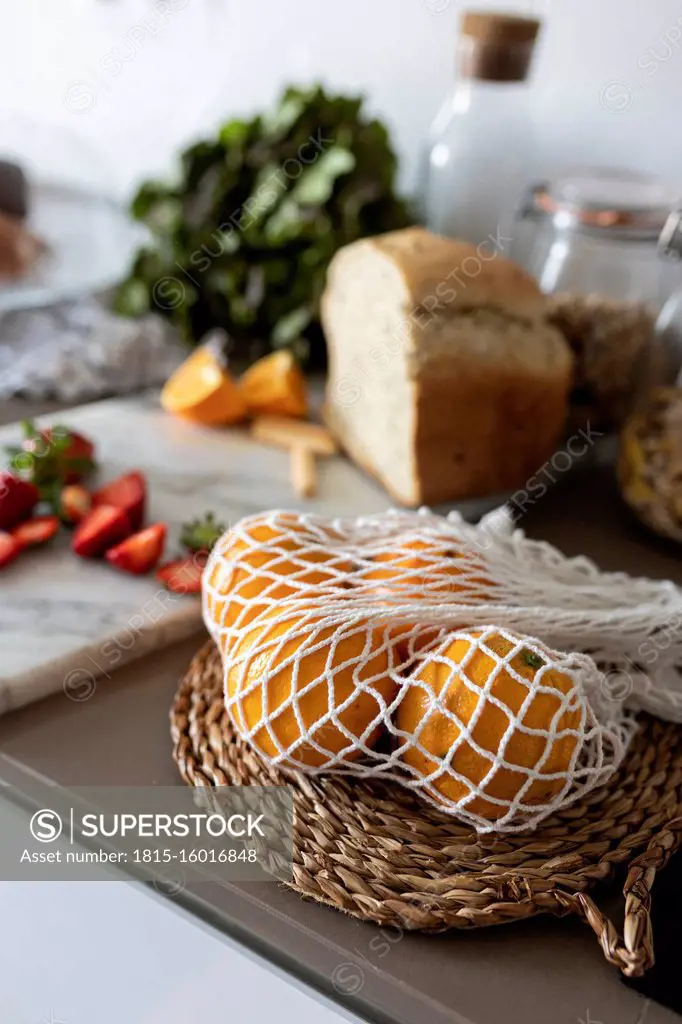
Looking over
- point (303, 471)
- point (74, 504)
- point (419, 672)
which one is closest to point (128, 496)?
point (74, 504)

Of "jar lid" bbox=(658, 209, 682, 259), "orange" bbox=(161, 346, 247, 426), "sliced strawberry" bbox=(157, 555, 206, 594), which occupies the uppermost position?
"jar lid" bbox=(658, 209, 682, 259)

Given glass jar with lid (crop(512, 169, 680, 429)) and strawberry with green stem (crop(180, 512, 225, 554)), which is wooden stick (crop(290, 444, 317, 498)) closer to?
strawberry with green stem (crop(180, 512, 225, 554))

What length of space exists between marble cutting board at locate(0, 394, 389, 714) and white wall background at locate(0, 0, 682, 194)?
551 mm

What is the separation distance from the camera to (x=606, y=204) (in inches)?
40.8

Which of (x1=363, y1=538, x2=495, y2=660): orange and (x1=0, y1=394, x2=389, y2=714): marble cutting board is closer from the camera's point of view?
(x1=363, y1=538, x2=495, y2=660): orange

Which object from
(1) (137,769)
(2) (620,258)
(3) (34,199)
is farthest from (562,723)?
(3) (34,199)

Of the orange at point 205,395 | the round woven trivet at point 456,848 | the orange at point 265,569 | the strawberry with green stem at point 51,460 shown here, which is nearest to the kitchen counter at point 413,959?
the round woven trivet at point 456,848

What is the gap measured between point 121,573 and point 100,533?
0.04 m

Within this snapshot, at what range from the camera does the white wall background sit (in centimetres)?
117

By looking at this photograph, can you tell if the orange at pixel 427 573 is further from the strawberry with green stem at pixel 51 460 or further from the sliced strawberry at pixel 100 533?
the strawberry with green stem at pixel 51 460

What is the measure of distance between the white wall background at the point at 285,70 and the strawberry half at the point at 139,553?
74 centimetres

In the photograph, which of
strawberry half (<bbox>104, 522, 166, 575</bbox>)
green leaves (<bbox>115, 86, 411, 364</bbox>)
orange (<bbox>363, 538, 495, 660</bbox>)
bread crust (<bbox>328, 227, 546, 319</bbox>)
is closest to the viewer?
orange (<bbox>363, 538, 495, 660</bbox>)

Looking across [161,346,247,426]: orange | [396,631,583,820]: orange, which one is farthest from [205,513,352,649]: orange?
[161,346,247,426]: orange

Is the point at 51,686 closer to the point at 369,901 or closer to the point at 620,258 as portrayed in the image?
the point at 369,901
